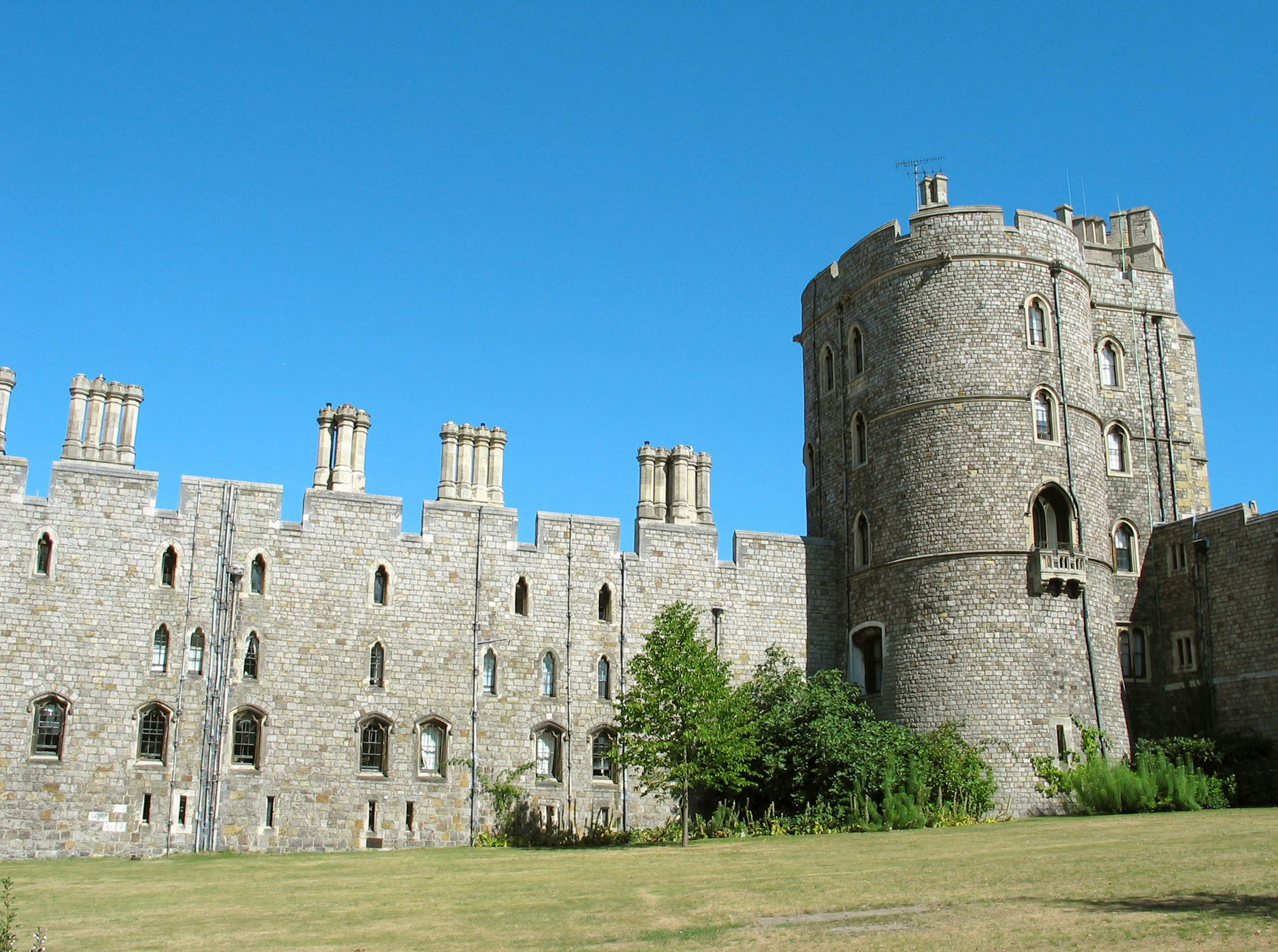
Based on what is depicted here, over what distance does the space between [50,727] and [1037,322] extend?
24.6m

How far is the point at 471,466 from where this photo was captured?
3259cm

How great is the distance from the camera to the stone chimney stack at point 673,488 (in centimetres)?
3416

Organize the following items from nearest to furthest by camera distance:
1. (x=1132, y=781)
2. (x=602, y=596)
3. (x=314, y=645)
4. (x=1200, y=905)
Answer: (x=1200, y=905) < (x=1132, y=781) < (x=314, y=645) < (x=602, y=596)

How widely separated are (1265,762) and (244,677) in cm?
2233

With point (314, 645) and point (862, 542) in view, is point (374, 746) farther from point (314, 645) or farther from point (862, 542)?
point (862, 542)

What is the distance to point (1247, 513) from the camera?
101ft

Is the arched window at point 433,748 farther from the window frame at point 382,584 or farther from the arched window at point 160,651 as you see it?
the arched window at point 160,651

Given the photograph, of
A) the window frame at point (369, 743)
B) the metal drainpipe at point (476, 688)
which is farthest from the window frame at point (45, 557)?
the metal drainpipe at point (476, 688)

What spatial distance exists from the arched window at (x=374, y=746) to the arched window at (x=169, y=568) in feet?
17.4

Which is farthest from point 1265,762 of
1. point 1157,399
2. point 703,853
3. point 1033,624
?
point 703,853

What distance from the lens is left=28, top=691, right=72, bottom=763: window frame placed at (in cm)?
2739

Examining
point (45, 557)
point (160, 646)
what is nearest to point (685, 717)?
point (160, 646)

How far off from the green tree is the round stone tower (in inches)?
211

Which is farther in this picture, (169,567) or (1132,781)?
(169,567)
